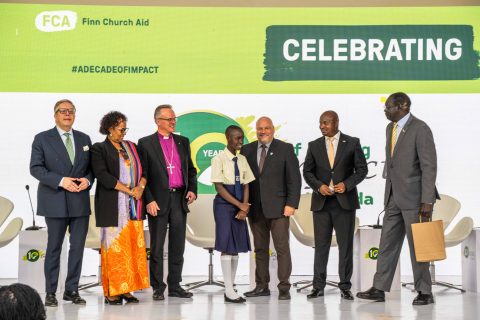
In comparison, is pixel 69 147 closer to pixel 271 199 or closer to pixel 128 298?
pixel 128 298

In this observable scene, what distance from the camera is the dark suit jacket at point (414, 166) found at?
19.7 feet

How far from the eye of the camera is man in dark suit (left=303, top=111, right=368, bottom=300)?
21.8 feet

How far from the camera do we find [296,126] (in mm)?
8656

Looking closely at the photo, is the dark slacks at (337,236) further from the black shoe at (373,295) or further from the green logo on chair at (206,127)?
the green logo on chair at (206,127)

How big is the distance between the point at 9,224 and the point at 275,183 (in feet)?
9.42

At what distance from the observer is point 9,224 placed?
763cm

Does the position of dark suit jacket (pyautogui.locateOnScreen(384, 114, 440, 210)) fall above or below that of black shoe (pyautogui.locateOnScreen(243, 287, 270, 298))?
→ above

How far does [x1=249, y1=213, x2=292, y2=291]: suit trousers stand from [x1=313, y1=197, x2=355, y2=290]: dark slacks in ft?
0.90

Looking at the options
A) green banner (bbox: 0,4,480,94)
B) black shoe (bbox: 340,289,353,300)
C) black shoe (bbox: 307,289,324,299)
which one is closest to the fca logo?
green banner (bbox: 0,4,480,94)

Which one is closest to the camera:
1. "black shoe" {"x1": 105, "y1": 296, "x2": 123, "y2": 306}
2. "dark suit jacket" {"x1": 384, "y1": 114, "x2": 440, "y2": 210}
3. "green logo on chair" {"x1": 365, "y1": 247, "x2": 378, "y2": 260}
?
"dark suit jacket" {"x1": 384, "y1": 114, "x2": 440, "y2": 210}

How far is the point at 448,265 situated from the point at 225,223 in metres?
3.50

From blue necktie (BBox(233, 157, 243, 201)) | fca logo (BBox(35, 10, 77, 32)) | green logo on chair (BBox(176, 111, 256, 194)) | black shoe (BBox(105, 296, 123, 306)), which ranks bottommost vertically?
black shoe (BBox(105, 296, 123, 306))

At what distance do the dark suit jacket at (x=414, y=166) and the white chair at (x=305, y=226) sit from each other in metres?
1.49

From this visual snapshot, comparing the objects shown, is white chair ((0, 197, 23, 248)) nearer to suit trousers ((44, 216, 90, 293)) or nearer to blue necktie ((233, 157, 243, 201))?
suit trousers ((44, 216, 90, 293))
